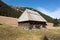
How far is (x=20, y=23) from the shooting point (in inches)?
1610

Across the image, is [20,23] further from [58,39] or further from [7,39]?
[58,39]

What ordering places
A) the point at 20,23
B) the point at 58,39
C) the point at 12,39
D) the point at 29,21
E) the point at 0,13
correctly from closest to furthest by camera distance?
the point at 58,39 → the point at 12,39 → the point at 29,21 → the point at 20,23 → the point at 0,13

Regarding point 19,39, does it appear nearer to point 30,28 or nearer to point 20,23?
point 30,28

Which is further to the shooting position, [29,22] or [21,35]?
[29,22]

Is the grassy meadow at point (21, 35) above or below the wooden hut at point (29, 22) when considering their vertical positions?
below

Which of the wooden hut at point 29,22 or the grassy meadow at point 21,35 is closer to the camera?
the grassy meadow at point 21,35

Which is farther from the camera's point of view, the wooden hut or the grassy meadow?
the wooden hut

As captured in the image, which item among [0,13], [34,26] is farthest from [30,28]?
[0,13]

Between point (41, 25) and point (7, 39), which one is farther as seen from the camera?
point (41, 25)

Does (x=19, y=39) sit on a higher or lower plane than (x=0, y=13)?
lower

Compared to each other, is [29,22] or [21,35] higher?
[29,22]

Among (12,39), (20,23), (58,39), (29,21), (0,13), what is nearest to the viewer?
(58,39)

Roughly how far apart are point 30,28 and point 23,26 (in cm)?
280

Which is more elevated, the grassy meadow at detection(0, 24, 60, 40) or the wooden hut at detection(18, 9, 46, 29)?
the wooden hut at detection(18, 9, 46, 29)
